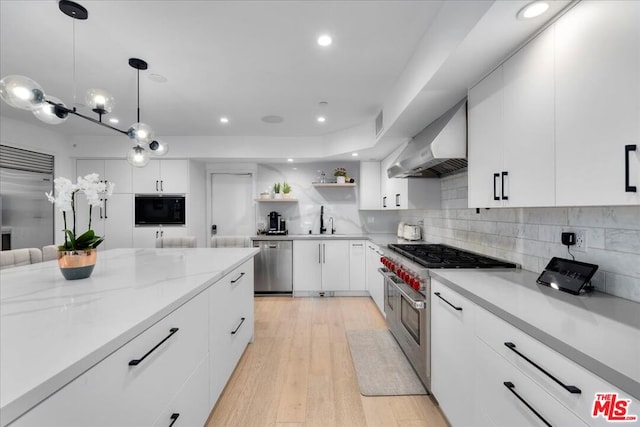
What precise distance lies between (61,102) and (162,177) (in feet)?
8.82

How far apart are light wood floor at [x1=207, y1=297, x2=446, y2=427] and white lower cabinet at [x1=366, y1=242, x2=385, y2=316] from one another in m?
0.32

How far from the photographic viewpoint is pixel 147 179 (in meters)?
4.35

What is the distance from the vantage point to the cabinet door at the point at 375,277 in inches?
136

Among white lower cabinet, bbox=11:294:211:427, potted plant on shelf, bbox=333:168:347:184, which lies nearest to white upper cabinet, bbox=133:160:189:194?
potted plant on shelf, bbox=333:168:347:184

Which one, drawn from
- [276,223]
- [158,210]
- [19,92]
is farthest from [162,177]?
[19,92]

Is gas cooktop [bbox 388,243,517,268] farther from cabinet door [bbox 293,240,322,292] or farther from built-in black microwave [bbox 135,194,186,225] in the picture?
built-in black microwave [bbox 135,194,186,225]

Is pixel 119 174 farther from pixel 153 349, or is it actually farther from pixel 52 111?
pixel 153 349

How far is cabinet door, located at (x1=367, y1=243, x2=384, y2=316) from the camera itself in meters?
3.46

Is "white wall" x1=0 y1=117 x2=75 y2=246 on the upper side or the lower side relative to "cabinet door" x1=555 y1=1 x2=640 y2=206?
upper

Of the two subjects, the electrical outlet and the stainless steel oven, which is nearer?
the electrical outlet

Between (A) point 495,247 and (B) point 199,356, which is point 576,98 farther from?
(B) point 199,356

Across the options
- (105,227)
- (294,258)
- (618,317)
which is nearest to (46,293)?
(618,317)

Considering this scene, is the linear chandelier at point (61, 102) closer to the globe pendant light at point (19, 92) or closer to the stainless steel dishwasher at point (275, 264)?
the globe pendant light at point (19, 92)

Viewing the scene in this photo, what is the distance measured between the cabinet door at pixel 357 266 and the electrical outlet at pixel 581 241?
9.79 feet
